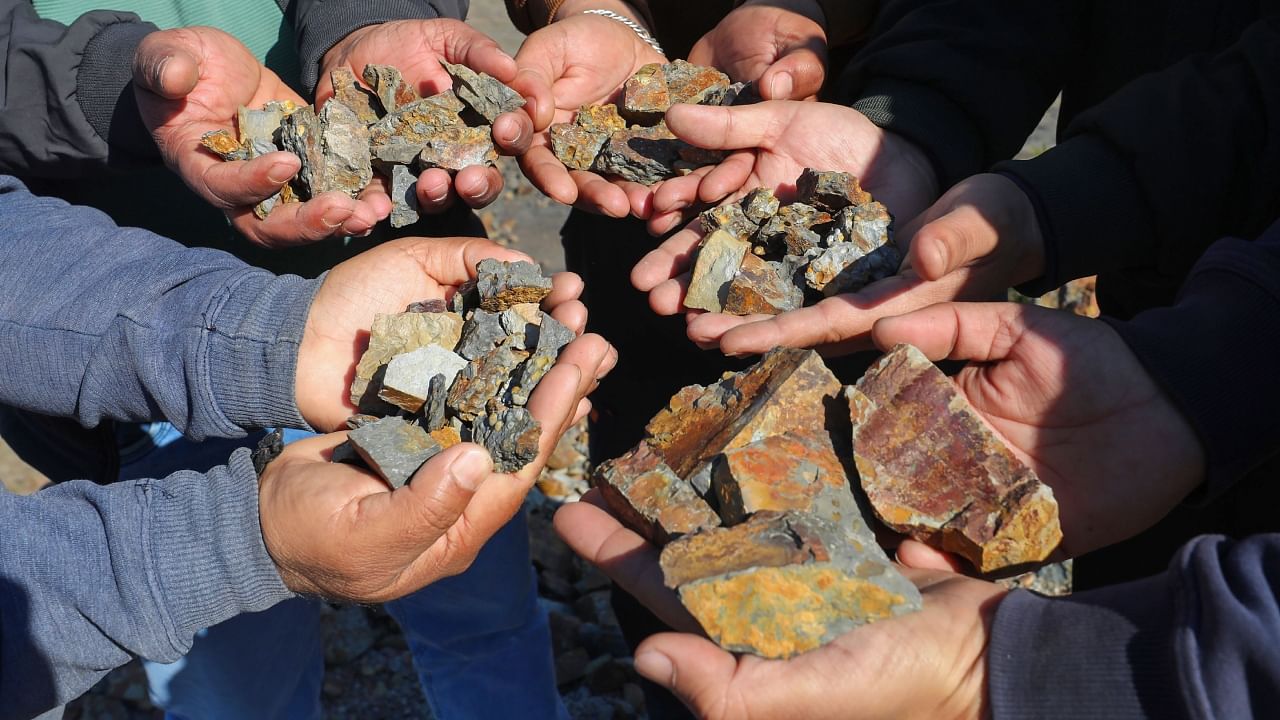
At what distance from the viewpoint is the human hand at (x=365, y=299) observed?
7.14 feet

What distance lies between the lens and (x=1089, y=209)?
213 cm

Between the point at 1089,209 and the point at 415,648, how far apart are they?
2.45m

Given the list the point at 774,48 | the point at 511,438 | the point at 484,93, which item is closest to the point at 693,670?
the point at 511,438

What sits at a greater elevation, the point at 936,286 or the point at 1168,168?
the point at 1168,168

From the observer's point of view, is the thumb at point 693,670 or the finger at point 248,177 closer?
the thumb at point 693,670

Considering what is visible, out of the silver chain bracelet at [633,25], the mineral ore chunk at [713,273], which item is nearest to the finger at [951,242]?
the mineral ore chunk at [713,273]

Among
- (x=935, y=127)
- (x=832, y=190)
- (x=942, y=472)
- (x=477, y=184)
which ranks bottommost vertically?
(x=942, y=472)

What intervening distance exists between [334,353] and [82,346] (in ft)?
1.95

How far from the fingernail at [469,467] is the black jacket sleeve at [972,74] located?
1.73 metres

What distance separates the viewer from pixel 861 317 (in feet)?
6.98

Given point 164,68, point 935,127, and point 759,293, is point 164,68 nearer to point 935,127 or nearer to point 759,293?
point 759,293

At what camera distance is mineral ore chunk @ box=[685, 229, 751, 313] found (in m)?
2.36

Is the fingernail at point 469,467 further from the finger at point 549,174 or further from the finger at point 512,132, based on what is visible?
the finger at point 512,132

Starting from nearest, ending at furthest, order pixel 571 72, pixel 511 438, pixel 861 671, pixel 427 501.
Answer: pixel 861 671 < pixel 427 501 < pixel 511 438 < pixel 571 72
